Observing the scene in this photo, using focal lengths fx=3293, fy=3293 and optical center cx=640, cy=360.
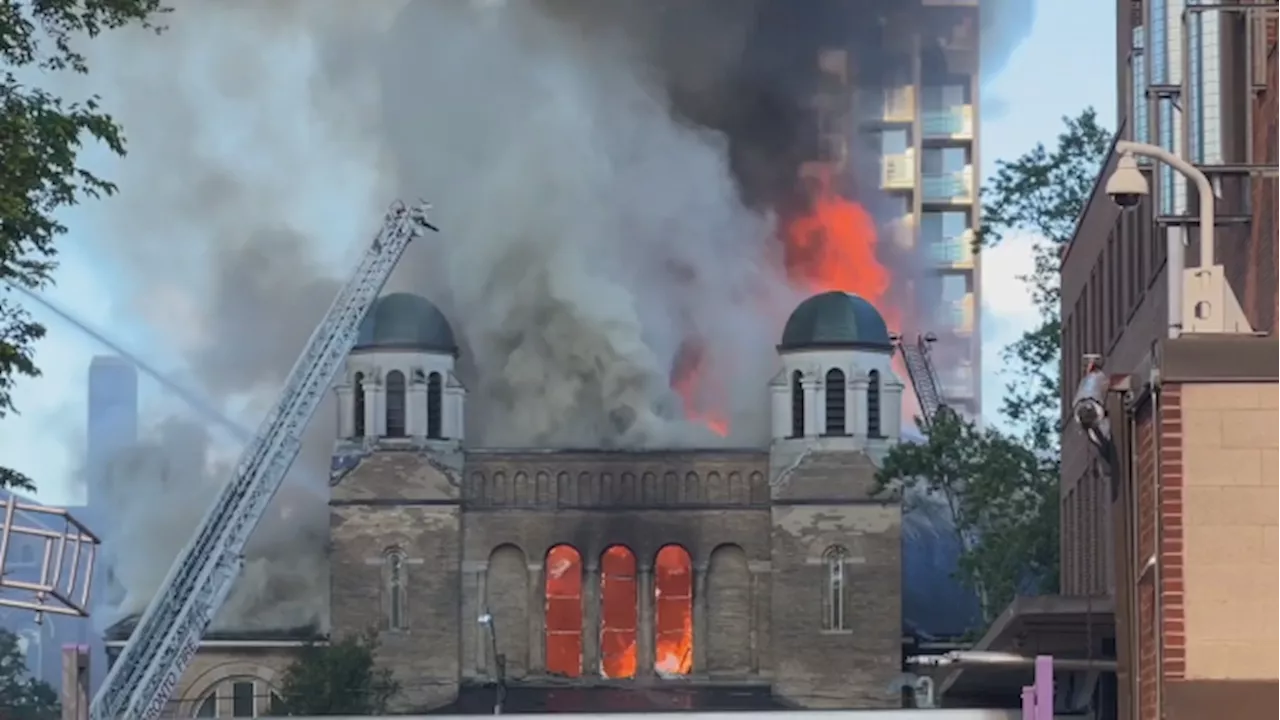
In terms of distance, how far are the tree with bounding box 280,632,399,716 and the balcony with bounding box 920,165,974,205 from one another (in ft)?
62.6

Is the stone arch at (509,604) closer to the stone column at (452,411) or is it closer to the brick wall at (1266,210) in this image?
the stone column at (452,411)

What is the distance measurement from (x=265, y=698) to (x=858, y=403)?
661 inches

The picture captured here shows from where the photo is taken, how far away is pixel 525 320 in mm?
85562

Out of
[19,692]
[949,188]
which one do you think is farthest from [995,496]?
[19,692]

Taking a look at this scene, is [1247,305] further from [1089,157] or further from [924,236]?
[924,236]

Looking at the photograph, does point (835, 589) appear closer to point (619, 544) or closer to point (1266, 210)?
point (619, 544)

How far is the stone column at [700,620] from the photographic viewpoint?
83688 millimetres

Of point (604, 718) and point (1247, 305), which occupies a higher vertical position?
point (1247, 305)

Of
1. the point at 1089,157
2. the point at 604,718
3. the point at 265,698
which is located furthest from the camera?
the point at 265,698

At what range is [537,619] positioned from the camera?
84.0 meters

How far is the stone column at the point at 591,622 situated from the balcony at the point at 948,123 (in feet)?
47.8

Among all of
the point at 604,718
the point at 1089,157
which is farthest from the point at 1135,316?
the point at 1089,157

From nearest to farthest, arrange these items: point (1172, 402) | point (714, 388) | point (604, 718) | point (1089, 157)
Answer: point (1172, 402) → point (604, 718) → point (1089, 157) → point (714, 388)

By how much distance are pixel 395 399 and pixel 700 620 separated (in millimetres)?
9639
